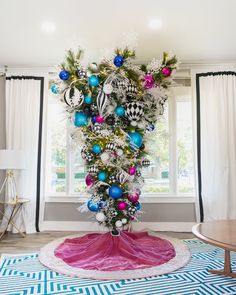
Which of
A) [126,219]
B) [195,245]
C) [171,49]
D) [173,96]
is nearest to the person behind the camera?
[126,219]

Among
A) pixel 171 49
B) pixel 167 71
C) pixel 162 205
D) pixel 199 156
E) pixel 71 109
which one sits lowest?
pixel 162 205

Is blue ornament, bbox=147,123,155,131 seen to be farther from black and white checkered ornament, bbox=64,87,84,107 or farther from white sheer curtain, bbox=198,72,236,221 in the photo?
white sheer curtain, bbox=198,72,236,221

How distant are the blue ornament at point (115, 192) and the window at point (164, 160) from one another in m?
1.52

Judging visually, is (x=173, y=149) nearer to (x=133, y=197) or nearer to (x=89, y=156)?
(x=133, y=197)

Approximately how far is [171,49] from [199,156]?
1.62 metres

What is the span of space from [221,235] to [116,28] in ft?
8.13

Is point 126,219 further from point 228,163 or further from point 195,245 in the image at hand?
point 228,163

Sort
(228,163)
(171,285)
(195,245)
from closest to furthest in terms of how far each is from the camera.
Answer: (171,285)
(195,245)
(228,163)

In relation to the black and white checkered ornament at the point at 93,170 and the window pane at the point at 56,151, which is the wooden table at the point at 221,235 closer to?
the black and white checkered ornament at the point at 93,170

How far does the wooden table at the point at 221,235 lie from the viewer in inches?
83.7

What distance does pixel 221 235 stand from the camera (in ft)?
7.72

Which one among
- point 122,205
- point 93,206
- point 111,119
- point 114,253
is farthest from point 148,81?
point 114,253

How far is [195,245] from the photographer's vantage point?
370 cm

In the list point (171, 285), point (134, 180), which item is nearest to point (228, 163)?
point (134, 180)
